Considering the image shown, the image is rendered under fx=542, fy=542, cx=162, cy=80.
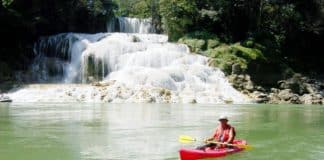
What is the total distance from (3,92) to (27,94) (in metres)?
1.81

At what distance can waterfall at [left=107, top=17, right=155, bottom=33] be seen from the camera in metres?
44.0

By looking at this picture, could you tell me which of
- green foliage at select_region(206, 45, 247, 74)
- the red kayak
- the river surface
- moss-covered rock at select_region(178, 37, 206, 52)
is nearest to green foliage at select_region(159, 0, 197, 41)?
moss-covered rock at select_region(178, 37, 206, 52)

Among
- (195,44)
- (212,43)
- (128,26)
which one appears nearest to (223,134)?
(195,44)

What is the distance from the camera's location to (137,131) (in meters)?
17.0

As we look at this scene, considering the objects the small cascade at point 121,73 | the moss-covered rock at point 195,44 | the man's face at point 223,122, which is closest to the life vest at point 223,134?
the man's face at point 223,122

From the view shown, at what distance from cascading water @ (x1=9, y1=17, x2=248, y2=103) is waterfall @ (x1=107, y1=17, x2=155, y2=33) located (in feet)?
15.1

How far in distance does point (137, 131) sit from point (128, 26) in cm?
2811

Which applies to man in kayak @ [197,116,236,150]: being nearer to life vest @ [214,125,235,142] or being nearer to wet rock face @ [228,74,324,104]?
life vest @ [214,125,235,142]

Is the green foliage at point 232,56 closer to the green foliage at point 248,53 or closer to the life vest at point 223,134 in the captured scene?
the green foliage at point 248,53

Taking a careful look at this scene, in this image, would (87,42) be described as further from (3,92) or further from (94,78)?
(3,92)

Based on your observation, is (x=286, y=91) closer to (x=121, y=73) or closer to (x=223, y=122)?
(x=121, y=73)

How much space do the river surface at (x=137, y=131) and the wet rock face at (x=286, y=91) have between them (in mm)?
5781

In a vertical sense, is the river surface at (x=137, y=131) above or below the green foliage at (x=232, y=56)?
below

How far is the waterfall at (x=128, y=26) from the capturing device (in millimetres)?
43969
